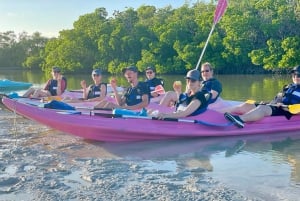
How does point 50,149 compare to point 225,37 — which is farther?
point 225,37

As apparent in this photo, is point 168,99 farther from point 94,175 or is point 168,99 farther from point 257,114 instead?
point 94,175

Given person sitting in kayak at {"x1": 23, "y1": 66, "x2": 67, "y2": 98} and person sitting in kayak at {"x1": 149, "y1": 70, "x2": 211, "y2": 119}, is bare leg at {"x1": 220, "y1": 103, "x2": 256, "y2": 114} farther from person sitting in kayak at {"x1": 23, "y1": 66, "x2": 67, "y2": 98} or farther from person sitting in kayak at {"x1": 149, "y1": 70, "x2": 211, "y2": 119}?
person sitting in kayak at {"x1": 23, "y1": 66, "x2": 67, "y2": 98}

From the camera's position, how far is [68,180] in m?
4.91

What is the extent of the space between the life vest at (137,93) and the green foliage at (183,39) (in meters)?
23.9

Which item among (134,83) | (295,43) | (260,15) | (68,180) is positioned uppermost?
(260,15)

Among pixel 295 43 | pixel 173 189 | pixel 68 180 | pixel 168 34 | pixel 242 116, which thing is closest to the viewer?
pixel 173 189

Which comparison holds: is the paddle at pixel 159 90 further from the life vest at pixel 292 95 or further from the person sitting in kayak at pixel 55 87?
the life vest at pixel 292 95

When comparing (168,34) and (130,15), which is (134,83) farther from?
(130,15)

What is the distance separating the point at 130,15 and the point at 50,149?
1516 inches

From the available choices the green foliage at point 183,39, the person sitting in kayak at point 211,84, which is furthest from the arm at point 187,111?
the green foliage at point 183,39

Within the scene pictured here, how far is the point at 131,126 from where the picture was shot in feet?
22.1

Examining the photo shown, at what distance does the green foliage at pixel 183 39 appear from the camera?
3159 centimetres

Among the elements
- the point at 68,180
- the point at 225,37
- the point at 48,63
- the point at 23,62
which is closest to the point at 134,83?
the point at 68,180

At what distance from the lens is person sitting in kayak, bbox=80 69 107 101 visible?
8812 millimetres
